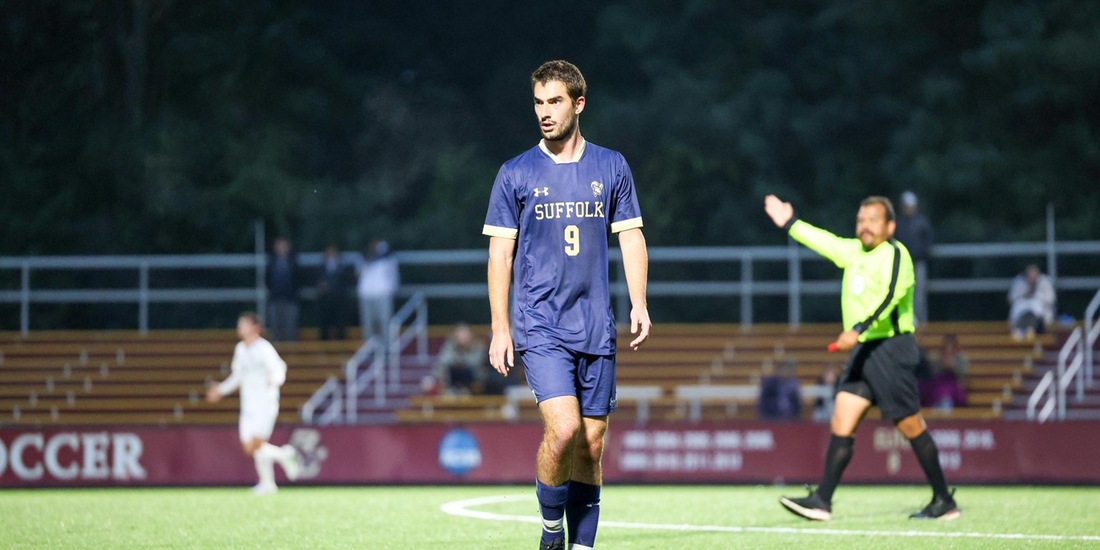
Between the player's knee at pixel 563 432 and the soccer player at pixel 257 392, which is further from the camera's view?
the soccer player at pixel 257 392

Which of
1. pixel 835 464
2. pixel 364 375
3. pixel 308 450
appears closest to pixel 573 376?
pixel 835 464

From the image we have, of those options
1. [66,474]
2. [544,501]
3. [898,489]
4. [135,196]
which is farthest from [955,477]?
[135,196]

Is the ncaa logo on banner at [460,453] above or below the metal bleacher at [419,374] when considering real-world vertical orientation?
below

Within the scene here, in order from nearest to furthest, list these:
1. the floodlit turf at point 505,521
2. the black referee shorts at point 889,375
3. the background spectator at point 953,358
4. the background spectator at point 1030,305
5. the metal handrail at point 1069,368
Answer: the floodlit turf at point 505,521 < the black referee shorts at point 889,375 < the background spectator at point 953,358 < the metal handrail at point 1069,368 < the background spectator at point 1030,305

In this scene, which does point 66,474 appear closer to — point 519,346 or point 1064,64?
point 519,346

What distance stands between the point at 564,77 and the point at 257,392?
9.98 meters

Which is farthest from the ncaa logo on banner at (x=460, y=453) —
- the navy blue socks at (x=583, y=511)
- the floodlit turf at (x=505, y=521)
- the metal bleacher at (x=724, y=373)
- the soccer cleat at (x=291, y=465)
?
the navy blue socks at (x=583, y=511)

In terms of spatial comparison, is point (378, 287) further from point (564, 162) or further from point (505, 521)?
point (564, 162)

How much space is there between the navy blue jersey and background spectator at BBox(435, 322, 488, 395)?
592 inches

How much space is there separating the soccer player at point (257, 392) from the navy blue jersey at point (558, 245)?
930 centimetres

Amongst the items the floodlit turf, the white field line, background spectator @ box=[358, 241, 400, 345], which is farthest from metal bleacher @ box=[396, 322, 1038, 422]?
the white field line

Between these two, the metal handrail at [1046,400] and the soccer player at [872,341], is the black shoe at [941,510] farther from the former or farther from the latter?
the metal handrail at [1046,400]

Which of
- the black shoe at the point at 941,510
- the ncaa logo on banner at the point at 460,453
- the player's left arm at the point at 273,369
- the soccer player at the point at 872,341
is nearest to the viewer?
the soccer player at the point at 872,341

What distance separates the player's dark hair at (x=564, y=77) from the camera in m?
8.20
